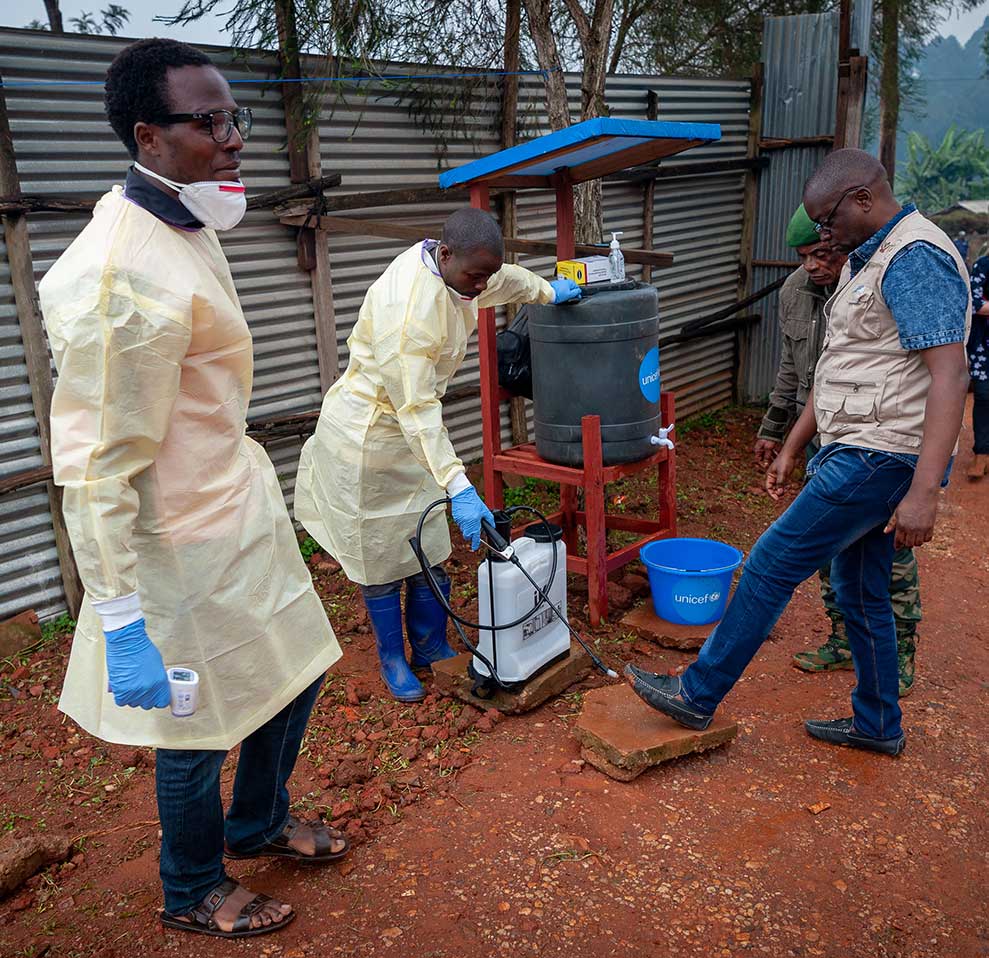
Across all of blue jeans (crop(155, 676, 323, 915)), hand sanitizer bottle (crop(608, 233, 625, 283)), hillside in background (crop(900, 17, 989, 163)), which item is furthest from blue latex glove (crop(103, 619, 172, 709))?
hillside in background (crop(900, 17, 989, 163))

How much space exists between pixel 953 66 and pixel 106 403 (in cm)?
10675

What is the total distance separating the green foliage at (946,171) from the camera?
2628 centimetres

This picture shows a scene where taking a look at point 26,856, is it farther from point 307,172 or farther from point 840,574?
point 307,172

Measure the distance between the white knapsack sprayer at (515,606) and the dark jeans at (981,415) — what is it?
4434 millimetres

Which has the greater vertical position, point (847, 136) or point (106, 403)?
point (847, 136)

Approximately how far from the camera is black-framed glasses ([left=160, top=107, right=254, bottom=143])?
206 cm

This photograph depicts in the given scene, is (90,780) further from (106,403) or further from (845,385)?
(845,385)

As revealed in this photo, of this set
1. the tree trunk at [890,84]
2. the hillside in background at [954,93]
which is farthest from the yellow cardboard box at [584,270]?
the hillside in background at [954,93]

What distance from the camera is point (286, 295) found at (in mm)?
5258

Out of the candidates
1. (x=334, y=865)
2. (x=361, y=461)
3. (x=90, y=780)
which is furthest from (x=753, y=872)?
(x=90, y=780)

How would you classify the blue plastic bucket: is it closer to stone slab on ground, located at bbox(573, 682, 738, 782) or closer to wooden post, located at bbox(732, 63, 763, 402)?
stone slab on ground, located at bbox(573, 682, 738, 782)

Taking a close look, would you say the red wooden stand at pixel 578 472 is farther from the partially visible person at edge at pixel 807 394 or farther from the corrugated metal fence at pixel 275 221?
the corrugated metal fence at pixel 275 221

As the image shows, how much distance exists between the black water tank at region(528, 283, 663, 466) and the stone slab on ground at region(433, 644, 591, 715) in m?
1.03

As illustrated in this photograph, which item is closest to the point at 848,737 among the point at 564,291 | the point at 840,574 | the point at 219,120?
the point at 840,574
